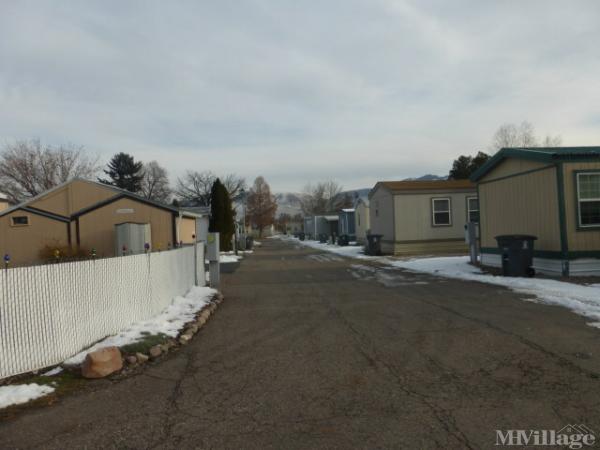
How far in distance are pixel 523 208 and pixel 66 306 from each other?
13631mm

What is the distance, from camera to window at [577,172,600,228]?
13.1m

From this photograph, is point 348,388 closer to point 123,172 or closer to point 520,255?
point 520,255

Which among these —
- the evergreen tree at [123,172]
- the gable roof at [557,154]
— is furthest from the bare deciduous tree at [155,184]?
the gable roof at [557,154]

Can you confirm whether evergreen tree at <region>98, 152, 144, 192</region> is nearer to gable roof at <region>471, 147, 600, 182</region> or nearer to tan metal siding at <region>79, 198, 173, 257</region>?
tan metal siding at <region>79, 198, 173, 257</region>

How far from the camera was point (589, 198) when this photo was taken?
43.0ft

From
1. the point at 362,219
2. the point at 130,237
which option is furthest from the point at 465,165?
the point at 130,237

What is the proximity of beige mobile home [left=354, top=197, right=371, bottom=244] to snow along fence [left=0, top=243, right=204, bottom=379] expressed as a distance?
3139 centimetres

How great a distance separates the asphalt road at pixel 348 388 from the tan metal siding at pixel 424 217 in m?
17.6

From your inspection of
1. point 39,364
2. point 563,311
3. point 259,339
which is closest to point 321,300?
point 259,339

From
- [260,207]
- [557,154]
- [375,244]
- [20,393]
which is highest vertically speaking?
[260,207]

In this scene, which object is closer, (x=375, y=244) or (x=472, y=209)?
(x=472, y=209)

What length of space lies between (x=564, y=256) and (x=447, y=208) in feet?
45.5

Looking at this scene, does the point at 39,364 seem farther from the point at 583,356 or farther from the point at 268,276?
the point at 268,276

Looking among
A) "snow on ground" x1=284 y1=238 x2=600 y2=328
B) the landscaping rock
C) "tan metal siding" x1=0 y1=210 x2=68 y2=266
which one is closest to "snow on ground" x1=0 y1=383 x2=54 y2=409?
the landscaping rock
